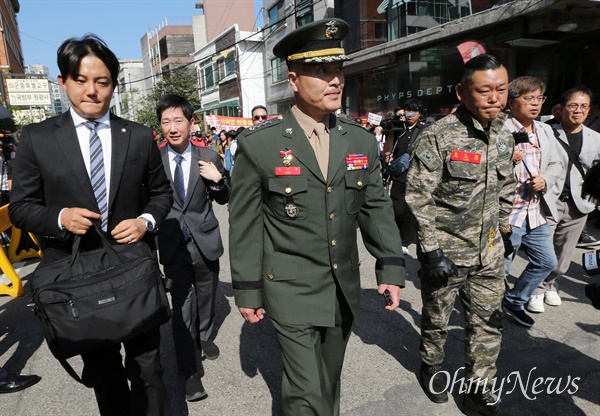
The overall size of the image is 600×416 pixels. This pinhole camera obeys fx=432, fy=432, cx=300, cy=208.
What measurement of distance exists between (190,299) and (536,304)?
322 centimetres

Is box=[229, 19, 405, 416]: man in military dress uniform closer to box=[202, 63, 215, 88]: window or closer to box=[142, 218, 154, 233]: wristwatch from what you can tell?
box=[142, 218, 154, 233]: wristwatch

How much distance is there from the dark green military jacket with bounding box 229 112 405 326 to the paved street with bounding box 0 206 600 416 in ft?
3.79

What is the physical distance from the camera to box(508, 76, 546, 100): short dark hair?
348cm

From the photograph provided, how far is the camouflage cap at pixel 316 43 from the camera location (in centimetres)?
202

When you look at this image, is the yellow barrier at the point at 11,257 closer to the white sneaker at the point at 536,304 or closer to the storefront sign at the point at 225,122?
the white sneaker at the point at 536,304

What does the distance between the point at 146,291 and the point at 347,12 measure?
19530 mm

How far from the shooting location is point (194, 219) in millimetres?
3174

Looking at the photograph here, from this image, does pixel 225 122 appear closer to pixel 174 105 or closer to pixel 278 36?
pixel 278 36

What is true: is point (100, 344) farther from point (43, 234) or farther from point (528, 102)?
point (528, 102)

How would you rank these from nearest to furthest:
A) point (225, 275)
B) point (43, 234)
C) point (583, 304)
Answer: point (43, 234) < point (583, 304) < point (225, 275)

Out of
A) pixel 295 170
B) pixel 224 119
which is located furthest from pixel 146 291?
pixel 224 119

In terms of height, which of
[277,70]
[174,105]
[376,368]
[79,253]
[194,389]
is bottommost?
[376,368]

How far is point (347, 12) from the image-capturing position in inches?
750

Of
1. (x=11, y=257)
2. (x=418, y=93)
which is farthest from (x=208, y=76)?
(x=11, y=257)
